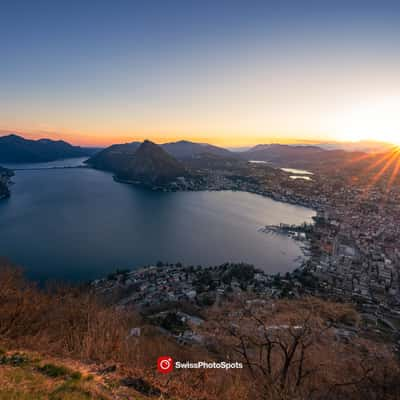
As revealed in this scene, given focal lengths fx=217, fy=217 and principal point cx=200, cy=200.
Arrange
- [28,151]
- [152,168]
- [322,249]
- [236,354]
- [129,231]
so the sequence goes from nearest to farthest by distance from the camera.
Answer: [236,354]
[322,249]
[129,231]
[152,168]
[28,151]

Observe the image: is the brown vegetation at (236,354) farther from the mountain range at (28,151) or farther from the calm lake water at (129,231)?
the mountain range at (28,151)

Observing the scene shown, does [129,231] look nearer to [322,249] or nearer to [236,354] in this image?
[322,249]

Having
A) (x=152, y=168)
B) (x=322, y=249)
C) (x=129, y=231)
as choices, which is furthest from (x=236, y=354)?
(x=152, y=168)

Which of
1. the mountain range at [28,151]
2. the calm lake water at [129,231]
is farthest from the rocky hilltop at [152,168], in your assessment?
the mountain range at [28,151]

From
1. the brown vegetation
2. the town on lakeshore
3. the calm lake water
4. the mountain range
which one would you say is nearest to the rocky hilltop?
the town on lakeshore

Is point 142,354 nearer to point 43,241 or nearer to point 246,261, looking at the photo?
point 246,261

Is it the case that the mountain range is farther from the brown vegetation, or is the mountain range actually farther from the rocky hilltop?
the brown vegetation
